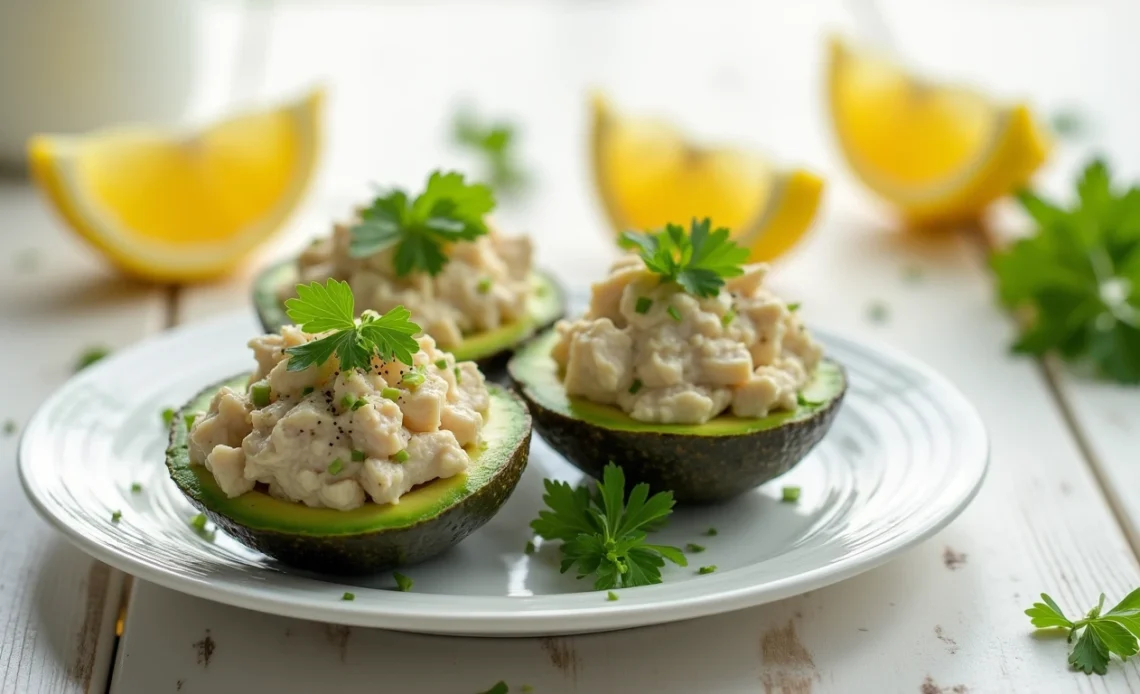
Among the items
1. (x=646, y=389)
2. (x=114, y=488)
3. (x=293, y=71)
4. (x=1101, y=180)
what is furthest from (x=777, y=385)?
(x=293, y=71)

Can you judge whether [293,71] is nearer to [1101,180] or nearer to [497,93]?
[497,93]

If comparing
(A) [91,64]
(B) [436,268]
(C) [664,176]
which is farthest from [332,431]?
(A) [91,64]

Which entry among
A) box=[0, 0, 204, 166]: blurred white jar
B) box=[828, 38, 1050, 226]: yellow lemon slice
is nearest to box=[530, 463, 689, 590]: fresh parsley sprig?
box=[828, 38, 1050, 226]: yellow lemon slice

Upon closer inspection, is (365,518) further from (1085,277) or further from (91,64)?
(91,64)

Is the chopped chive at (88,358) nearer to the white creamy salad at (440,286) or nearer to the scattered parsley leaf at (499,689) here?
the white creamy salad at (440,286)

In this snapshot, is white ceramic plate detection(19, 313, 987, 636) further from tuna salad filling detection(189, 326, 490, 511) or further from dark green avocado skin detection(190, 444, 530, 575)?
tuna salad filling detection(189, 326, 490, 511)

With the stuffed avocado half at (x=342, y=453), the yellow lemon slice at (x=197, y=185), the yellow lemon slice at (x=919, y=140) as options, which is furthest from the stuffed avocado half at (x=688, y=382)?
the yellow lemon slice at (x=919, y=140)
